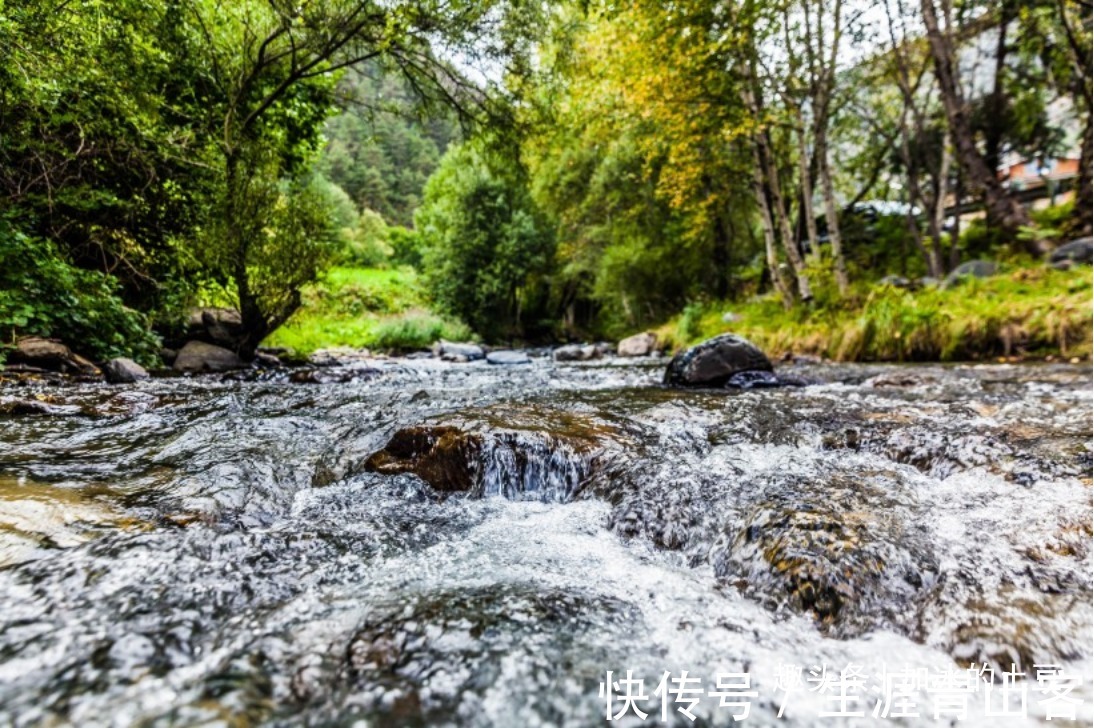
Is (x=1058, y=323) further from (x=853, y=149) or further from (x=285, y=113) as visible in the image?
(x=285, y=113)

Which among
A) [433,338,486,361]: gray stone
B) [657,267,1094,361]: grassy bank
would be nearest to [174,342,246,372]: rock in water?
[433,338,486,361]: gray stone

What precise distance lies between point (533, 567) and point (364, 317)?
23.8 metres

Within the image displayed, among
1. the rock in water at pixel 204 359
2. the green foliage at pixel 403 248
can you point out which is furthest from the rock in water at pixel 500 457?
the green foliage at pixel 403 248

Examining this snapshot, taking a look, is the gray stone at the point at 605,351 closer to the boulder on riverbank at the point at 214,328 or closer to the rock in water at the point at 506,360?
the rock in water at the point at 506,360

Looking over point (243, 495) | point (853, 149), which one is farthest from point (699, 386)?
point (853, 149)

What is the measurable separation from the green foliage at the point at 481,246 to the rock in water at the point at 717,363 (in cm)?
1300

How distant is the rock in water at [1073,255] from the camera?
8109mm

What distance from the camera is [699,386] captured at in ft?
21.0

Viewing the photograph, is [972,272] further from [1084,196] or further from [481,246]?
[481,246]

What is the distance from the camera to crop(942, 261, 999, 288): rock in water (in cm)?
902

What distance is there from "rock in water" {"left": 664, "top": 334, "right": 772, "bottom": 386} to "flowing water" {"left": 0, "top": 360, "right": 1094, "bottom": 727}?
2.56m

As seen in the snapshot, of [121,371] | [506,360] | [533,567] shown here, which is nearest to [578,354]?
[506,360]

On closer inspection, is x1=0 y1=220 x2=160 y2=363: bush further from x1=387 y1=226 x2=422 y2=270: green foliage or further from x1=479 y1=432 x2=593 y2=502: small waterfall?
x1=387 y1=226 x2=422 y2=270: green foliage

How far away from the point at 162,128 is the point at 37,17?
2.82m
